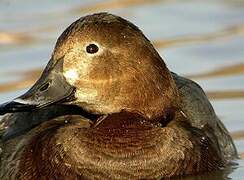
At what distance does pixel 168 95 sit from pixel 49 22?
4614 mm

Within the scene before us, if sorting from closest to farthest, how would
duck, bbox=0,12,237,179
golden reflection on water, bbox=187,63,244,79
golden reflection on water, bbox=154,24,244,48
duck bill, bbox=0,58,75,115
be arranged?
duck, bbox=0,12,237,179 < duck bill, bbox=0,58,75,115 < golden reflection on water, bbox=187,63,244,79 < golden reflection on water, bbox=154,24,244,48

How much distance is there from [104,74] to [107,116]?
0.80 feet

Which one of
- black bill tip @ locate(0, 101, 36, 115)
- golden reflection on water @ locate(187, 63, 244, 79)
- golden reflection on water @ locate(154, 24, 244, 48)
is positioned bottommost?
golden reflection on water @ locate(187, 63, 244, 79)

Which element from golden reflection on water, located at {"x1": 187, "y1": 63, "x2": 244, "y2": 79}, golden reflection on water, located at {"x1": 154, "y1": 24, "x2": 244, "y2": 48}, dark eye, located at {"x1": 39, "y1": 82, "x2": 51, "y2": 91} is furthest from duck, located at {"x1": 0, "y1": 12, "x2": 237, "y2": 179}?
golden reflection on water, located at {"x1": 154, "y1": 24, "x2": 244, "y2": 48}

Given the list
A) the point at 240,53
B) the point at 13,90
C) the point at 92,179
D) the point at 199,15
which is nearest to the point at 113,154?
the point at 92,179

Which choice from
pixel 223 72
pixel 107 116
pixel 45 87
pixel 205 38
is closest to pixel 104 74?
pixel 107 116

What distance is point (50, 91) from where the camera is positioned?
7.22 metres

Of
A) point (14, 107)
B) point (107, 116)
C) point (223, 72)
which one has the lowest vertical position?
point (223, 72)

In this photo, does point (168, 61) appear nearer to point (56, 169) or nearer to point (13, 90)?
point (13, 90)

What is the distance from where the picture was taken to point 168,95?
285 inches

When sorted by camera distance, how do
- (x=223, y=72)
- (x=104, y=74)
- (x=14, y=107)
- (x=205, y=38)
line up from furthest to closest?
(x=205, y=38) < (x=223, y=72) < (x=104, y=74) < (x=14, y=107)

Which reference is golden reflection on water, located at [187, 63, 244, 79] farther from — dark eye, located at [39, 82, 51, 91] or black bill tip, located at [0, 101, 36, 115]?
black bill tip, located at [0, 101, 36, 115]

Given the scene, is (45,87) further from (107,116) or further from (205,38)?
(205,38)

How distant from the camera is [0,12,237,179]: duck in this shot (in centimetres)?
702
